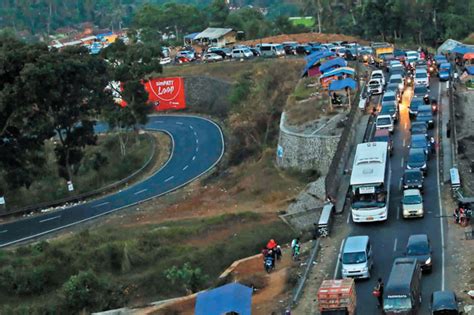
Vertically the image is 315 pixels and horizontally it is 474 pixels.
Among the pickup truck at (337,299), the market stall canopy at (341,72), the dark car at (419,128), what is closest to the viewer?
the pickup truck at (337,299)

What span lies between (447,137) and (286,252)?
17051 millimetres

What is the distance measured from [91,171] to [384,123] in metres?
25.9

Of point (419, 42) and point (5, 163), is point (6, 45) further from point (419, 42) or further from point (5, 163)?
point (419, 42)

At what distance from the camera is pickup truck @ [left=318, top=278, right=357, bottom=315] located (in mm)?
27266

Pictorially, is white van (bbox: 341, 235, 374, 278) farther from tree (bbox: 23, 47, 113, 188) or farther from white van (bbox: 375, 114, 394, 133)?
tree (bbox: 23, 47, 113, 188)

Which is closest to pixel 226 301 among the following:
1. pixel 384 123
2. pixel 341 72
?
pixel 384 123

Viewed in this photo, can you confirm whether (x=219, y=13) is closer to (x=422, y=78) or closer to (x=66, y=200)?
(x=422, y=78)

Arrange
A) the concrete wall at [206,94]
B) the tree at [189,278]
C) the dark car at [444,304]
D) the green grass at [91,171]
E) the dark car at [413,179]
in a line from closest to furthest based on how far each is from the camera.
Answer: the dark car at [444,304] → the tree at [189,278] → the dark car at [413,179] → the green grass at [91,171] → the concrete wall at [206,94]

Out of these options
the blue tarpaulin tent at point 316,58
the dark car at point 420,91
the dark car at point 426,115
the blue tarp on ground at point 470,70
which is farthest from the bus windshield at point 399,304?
the blue tarpaulin tent at point 316,58

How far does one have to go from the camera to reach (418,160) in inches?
1729

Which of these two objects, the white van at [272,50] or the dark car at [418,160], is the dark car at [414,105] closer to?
the dark car at [418,160]

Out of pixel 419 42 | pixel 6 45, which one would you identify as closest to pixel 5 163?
pixel 6 45

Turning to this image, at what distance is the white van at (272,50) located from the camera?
9475 centimetres

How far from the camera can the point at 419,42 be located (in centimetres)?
10506
